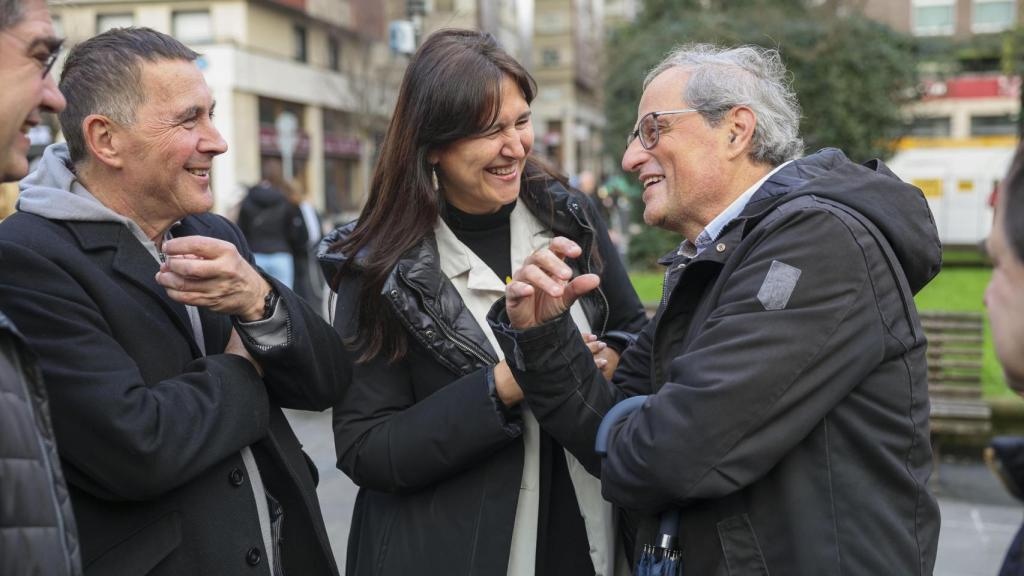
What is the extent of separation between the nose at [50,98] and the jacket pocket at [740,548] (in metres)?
1.57

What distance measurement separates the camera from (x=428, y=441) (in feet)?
7.99

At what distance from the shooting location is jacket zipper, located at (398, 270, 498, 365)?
100.0 inches

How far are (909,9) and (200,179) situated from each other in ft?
149

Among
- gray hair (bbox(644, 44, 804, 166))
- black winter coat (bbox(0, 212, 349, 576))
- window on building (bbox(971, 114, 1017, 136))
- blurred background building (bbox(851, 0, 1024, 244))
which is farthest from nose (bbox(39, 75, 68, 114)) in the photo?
window on building (bbox(971, 114, 1017, 136))

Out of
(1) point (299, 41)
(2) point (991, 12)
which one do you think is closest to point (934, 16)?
(2) point (991, 12)

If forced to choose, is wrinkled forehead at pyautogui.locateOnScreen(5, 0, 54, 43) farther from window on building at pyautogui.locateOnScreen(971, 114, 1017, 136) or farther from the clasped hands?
window on building at pyautogui.locateOnScreen(971, 114, 1017, 136)

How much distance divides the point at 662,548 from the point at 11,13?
5.35 ft

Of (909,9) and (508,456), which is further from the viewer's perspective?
(909,9)

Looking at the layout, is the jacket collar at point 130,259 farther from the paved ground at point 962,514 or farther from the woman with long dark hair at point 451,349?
the paved ground at point 962,514

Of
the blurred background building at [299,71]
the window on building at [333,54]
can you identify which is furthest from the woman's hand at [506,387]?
the window on building at [333,54]

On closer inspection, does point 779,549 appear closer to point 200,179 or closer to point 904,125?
point 200,179

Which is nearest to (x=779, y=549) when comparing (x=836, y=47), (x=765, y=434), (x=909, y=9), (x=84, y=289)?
(x=765, y=434)

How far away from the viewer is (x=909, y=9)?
42219mm

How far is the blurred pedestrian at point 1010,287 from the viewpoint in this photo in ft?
5.22
